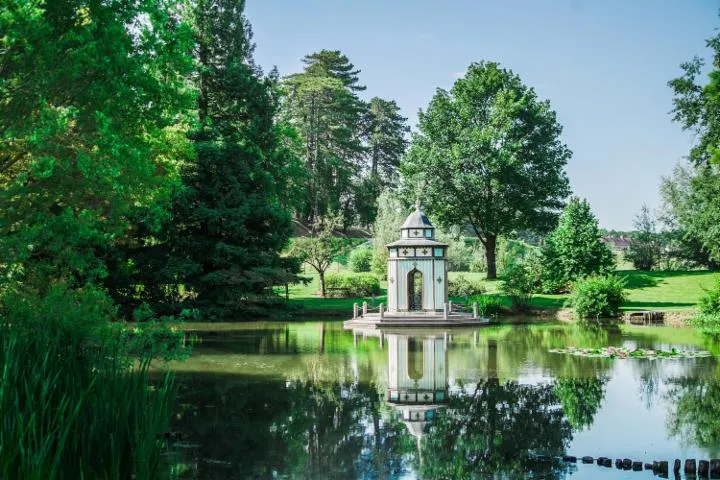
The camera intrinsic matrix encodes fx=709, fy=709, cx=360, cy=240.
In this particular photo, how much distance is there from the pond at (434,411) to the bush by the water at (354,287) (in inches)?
786

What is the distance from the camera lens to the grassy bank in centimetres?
3494

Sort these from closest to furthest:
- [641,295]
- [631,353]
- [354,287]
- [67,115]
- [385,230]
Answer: [67,115] → [631,353] → [641,295] → [354,287] → [385,230]

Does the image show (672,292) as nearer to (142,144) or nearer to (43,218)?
(142,144)

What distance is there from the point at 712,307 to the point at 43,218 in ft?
79.7

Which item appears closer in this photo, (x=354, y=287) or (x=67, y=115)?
(x=67, y=115)

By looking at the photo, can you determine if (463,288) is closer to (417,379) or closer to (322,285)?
(322,285)

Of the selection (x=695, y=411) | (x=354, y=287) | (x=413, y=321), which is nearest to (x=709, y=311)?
(x=413, y=321)

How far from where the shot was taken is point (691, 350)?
19188mm

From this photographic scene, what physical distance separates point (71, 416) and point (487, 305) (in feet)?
96.5

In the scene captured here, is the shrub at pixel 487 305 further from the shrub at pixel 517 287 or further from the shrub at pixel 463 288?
the shrub at pixel 463 288

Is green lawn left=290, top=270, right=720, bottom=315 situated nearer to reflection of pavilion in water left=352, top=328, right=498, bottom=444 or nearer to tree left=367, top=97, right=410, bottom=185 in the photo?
reflection of pavilion in water left=352, top=328, right=498, bottom=444

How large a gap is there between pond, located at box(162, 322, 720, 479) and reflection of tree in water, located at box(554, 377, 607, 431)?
40 mm

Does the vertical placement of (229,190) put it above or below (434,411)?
above

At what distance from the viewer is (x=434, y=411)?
11352 millimetres
